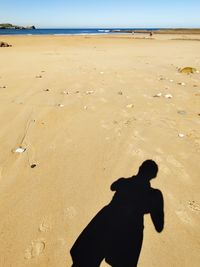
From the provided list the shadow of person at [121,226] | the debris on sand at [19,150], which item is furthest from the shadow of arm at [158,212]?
the debris on sand at [19,150]

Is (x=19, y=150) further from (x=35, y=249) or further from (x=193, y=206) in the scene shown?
(x=193, y=206)

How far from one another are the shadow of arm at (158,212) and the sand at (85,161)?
7 centimetres

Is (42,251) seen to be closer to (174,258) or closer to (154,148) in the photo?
(174,258)

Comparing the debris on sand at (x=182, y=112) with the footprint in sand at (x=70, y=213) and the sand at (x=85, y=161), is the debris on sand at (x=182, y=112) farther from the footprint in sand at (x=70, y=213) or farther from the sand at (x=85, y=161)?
the footprint in sand at (x=70, y=213)

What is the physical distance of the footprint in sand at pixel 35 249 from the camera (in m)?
2.64

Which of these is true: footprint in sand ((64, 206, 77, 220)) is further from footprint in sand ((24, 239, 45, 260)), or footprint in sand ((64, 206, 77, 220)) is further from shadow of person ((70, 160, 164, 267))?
footprint in sand ((24, 239, 45, 260))

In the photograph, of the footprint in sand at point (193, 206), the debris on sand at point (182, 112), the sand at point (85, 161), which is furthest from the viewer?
the debris on sand at point (182, 112)

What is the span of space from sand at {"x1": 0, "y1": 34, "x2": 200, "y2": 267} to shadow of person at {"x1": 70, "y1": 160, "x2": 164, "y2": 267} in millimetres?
98

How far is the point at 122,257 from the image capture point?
8.60ft

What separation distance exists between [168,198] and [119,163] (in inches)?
39.8

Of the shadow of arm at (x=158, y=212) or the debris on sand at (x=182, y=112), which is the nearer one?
the shadow of arm at (x=158, y=212)

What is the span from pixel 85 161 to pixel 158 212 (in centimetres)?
150

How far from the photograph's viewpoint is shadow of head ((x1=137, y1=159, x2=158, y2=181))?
150 inches

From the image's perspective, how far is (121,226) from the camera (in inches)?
118
